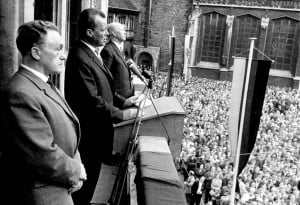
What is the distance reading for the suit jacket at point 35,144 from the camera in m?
1.54

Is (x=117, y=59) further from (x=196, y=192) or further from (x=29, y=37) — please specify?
(x=196, y=192)

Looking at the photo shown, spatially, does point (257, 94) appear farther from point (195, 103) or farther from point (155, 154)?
point (195, 103)

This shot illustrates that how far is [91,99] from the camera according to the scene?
8.47 ft

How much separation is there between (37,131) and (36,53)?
1.23 feet

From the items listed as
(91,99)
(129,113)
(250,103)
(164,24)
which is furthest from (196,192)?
(164,24)

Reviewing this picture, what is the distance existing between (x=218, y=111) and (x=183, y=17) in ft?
40.0

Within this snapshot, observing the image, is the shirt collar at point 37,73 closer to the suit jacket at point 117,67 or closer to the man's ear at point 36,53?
the man's ear at point 36,53

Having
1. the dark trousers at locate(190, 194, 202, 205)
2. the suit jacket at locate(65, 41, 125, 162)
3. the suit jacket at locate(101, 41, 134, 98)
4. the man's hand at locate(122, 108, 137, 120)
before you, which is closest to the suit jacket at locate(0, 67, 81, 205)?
the suit jacket at locate(65, 41, 125, 162)

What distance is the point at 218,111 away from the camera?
46.8ft

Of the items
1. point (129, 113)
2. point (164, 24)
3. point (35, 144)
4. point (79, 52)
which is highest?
point (164, 24)

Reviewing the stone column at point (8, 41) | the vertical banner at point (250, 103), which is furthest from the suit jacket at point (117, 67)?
the vertical banner at point (250, 103)

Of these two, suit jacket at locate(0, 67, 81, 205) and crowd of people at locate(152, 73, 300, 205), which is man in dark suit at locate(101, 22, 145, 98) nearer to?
crowd of people at locate(152, 73, 300, 205)

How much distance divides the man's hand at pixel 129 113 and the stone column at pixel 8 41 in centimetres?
90

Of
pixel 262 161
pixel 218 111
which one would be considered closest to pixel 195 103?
pixel 218 111
